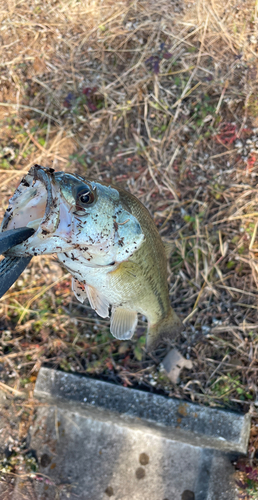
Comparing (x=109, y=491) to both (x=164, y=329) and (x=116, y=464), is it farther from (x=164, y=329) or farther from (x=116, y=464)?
(x=164, y=329)

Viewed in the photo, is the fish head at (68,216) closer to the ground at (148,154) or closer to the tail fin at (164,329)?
the tail fin at (164,329)

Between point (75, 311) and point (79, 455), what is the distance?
1.24 metres

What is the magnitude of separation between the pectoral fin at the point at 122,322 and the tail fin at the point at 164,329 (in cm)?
28

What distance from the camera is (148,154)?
120 inches

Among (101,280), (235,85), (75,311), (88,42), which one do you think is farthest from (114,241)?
(88,42)

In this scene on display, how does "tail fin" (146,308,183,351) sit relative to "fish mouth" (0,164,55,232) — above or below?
below

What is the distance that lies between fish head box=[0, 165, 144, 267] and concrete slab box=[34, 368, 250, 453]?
62.9 inches

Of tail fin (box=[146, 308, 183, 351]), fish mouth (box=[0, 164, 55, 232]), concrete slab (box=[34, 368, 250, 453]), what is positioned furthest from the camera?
concrete slab (box=[34, 368, 250, 453])

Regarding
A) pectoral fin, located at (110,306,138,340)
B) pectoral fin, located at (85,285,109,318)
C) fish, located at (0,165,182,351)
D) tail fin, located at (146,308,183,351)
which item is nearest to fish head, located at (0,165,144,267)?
fish, located at (0,165,182,351)

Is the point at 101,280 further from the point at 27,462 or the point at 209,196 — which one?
the point at 27,462

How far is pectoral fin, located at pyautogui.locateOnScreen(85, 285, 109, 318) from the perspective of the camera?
5.65ft

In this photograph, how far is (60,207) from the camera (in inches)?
50.5

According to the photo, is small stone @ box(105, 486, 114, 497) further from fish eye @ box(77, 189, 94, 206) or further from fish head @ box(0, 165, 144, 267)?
fish eye @ box(77, 189, 94, 206)

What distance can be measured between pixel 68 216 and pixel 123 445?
237 centimetres
